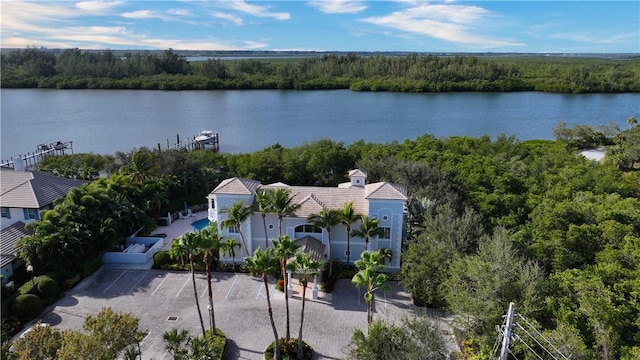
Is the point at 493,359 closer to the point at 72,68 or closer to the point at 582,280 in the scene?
the point at 582,280

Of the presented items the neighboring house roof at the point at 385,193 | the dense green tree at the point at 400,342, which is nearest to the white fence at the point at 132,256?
the neighboring house roof at the point at 385,193

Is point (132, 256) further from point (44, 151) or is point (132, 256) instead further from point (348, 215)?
point (44, 151)

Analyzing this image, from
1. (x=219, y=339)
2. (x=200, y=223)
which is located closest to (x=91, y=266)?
(x=200, y=223)

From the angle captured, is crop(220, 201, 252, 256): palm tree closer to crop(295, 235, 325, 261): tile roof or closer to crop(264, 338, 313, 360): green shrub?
crop(295, 235, 325, 261): tile roof

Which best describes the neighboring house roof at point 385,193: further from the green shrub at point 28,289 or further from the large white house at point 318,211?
the green shrub at point 28,289

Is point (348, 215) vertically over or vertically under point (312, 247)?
over
